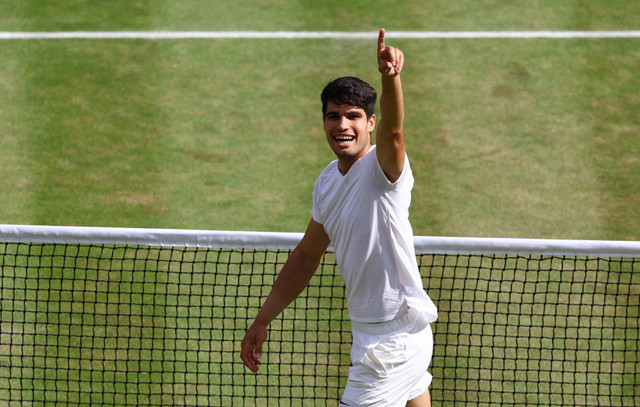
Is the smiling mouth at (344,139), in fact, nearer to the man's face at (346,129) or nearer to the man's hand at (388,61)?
the man's face at (346,129)

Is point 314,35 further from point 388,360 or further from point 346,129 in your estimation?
point 388,360

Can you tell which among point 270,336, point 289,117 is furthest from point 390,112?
point 289,117

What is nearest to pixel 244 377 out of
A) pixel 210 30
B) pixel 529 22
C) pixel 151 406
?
pixel 151 406

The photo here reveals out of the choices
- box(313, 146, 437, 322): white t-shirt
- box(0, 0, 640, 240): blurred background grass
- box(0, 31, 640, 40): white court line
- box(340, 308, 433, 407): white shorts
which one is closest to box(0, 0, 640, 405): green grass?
box(0, 0, 640, 240): blurred background grass

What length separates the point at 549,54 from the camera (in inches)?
502

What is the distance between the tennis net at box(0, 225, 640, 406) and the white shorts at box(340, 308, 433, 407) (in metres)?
1.80

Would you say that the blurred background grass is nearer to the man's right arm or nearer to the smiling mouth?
the man's right arm

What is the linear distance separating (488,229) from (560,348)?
6.61 ft

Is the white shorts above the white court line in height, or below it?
below

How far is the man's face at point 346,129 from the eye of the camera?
530 centimetres

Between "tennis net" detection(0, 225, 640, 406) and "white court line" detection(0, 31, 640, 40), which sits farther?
"white court line" detection(0, 31, 640, 40)

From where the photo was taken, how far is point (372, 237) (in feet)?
17.6

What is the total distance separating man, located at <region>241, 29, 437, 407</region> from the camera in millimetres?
5301

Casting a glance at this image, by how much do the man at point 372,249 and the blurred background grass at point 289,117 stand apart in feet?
15.5
